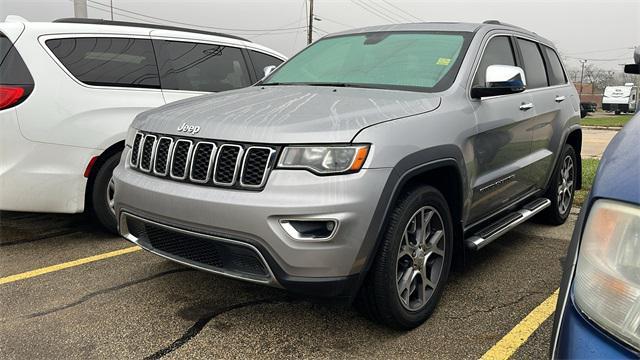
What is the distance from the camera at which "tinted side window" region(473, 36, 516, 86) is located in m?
3.57

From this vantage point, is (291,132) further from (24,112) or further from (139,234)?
(24,112)

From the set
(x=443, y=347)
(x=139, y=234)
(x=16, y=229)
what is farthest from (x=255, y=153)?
(x=16, y=229)

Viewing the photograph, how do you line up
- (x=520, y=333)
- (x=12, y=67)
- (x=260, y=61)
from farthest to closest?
(x=260, y=61)
(x=12, y=67)
(x=520, y=333)

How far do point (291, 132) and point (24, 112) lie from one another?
8.23ft

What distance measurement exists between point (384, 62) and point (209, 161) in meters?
1.59

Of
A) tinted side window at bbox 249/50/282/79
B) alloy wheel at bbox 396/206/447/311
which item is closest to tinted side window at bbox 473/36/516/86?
alloy wheel at bbox 396/206/447/311

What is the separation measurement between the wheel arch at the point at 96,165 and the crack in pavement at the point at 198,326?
190 cm

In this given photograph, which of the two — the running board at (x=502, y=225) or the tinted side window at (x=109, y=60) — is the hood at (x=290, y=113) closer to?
the running board at (x=502, y=225)

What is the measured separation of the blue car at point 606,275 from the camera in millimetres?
1263

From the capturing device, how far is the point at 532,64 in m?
4.57

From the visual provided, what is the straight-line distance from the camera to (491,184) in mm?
3514

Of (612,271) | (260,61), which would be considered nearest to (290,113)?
(612,271)

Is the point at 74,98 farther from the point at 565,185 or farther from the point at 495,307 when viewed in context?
the point at 565,185

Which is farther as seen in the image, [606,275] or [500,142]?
[500,142]
